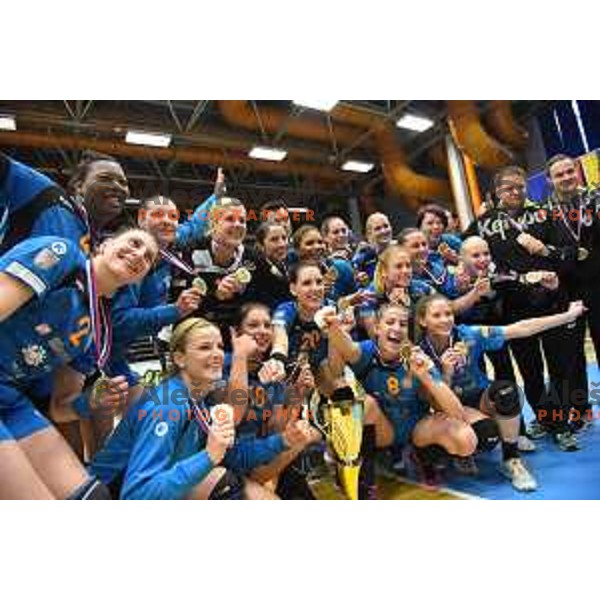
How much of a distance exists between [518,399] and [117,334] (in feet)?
5.10

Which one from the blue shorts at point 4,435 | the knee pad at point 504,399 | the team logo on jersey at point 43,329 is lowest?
the knee pad at point 504,399

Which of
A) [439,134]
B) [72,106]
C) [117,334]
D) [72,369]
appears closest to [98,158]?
[72,106]

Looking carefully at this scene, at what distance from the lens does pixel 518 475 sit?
171 cm

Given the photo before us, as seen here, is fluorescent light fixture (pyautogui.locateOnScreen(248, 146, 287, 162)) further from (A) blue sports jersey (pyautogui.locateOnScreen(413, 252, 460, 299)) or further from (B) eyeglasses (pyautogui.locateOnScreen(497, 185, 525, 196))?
(B) eyeglasses (pyautogui.locateOnScreen(497, 185, 525, 196))

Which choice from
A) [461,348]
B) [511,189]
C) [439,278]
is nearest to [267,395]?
[461,348]

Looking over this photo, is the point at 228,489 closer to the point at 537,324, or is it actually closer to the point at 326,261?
the point at 326,261

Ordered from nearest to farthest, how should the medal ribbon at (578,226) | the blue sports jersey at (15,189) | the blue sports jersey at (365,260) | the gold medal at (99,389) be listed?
the blue sports jersey at (15,189), the gold medal at (99,389), the medal ribbon at (578,226), the blue sports jersey at (365,260)

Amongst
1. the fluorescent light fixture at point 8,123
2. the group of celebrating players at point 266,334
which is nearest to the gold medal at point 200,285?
the group of celebrating players at point 266,334

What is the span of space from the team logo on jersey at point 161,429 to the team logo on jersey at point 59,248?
0.52 meters

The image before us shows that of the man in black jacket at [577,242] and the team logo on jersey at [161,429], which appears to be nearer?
the team logo on jersey at [161,429]

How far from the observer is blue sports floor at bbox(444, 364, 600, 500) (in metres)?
1.57

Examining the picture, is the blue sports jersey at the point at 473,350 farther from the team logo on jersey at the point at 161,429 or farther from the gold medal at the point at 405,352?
the team logo on jersey at the point at 161,429

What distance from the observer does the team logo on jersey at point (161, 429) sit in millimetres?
1334
